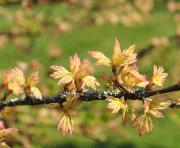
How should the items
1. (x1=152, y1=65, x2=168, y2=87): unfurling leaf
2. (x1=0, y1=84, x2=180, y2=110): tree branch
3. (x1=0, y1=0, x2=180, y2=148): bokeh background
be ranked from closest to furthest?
(x1=0, y1=84, x2=180, y2=110): tree branch
(x1=152, y1=65, x2=168, y2=87): unfurling leaf
(x1=0, y1=0, x2=180, y2=148): bokeh background

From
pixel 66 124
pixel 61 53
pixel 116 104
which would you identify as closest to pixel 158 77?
pixel 116 104

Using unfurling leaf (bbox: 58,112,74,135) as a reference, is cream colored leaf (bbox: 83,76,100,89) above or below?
above

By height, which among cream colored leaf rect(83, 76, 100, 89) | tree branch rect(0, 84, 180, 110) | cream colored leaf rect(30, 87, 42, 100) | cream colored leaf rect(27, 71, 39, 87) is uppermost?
cream colored leaf rect(27, 71, 39, 87)

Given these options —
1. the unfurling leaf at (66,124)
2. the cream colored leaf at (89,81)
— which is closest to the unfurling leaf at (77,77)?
the cream colored leaf at (89,81)

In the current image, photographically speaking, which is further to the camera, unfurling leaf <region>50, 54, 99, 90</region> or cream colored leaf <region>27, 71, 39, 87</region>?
cream colored leaf <region>27, 71, 39, 87</region>

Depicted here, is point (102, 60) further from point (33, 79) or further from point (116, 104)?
point (33, 79)

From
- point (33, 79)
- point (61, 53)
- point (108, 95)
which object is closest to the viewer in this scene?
point (108, 95)

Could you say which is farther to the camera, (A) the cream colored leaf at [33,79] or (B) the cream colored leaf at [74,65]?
(A) the cream colored leaf at [33,79]

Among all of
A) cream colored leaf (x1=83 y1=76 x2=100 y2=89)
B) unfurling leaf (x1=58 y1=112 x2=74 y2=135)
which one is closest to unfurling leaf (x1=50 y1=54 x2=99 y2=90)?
cream colored leaf (x1=83 y1=76 x2=100 y2=89)

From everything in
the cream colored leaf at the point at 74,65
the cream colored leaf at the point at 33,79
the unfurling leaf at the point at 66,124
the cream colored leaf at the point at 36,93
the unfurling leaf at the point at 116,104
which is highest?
the cream colored leaf at the point at 74,65

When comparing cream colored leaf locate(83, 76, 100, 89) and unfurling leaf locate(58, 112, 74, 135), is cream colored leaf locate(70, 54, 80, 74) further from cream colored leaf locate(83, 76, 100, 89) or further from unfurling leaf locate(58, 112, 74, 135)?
unfurling leaf locate(58, 112, 74, 135)

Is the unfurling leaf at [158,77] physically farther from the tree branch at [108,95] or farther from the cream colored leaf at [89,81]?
the cream colored leaf at [89,81]
